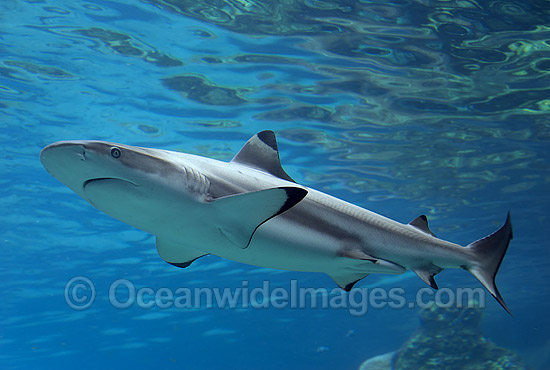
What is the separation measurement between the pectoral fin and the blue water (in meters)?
6.52

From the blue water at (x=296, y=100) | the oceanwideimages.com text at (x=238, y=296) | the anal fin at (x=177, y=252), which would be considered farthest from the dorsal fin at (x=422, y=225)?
the oceanwideimages.com text at (x=238, y=296)

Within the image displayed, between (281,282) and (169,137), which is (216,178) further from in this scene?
(281,282)

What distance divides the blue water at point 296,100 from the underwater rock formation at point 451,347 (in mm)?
4465

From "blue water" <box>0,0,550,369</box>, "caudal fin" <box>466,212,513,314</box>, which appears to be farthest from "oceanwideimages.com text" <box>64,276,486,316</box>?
"caudal fin" <box>466,212,513,314</box>

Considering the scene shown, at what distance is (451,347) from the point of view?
61.0 ft

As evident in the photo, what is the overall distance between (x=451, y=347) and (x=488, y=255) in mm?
17252

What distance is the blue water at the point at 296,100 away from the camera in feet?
28.1

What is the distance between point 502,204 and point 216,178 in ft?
61.5

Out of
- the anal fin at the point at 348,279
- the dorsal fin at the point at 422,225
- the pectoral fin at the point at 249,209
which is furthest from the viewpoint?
the dorsal fin at the point at 422,225

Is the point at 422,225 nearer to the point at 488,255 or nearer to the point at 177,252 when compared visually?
the point at 488,255

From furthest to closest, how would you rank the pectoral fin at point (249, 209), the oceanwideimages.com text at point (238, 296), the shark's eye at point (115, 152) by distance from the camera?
the oceanwideimages.com text at point (238, 296) < the pectoral fin at point (249, 209) < the shark's eye at point (115, 152)

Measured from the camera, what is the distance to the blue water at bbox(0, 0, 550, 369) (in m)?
8.57

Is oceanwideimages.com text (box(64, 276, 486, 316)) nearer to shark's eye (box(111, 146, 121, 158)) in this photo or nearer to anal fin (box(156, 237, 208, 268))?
anal fin (box(156, 237, 208, 268))

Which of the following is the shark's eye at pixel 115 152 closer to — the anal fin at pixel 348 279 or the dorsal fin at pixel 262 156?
the dorsal fin at pixel 262 156
